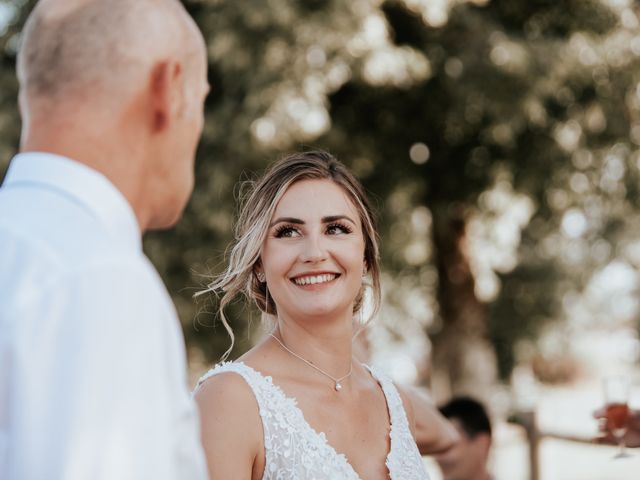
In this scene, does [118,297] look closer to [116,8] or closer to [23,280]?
[23,280]

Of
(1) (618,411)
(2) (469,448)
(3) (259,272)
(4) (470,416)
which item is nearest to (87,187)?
(3) (259,272)

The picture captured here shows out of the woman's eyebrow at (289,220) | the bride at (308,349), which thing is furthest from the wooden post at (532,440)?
the woman's eyebrow at (289,220)

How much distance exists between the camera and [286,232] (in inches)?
112

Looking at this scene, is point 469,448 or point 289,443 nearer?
point 289,443

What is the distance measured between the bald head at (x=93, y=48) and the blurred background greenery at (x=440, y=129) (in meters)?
5.74

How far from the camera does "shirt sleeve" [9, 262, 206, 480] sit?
3.51 feet

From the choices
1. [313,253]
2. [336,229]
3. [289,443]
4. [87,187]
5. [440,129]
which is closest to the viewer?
[87,187]

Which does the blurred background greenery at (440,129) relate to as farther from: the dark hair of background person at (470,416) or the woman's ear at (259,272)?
the woman's ear at (259,272)

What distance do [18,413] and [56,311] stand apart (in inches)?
5.1

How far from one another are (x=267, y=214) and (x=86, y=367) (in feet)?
5.84

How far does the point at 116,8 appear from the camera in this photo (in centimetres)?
133

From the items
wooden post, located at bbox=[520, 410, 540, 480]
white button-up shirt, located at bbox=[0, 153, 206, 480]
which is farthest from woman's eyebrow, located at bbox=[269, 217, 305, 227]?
wooden post, located at bbox=[520, 410, 540, 480]

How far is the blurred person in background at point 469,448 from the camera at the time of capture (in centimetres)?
482

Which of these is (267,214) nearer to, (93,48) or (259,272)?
(259,272)
